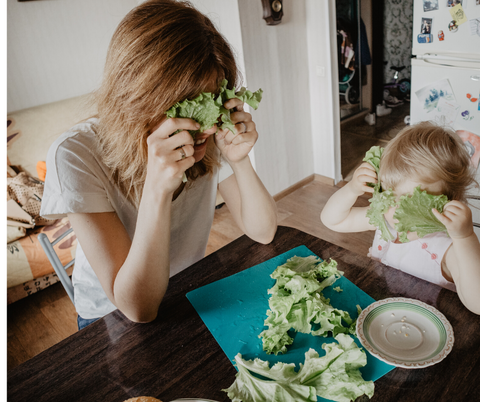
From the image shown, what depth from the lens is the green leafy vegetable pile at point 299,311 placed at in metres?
0.87

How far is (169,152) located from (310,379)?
591 millimetres

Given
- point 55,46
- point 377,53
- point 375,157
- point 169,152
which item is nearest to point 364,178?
point 375,157

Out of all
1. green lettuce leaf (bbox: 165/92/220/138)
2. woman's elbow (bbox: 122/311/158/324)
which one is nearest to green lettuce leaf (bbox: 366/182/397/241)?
green lettuce leaf (bbox: 165/92/220/138)

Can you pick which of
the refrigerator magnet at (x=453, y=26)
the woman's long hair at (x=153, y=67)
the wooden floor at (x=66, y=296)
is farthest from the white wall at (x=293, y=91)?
the woman's long hair at (x=153, y=67)

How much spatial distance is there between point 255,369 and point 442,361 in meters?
0.38

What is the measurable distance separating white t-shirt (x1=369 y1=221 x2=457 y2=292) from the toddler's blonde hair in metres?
0.16

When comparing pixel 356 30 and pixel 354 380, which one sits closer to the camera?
pixel 354 380

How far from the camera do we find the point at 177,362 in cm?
85

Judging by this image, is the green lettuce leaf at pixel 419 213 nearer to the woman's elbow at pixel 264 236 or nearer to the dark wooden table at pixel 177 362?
the dark wooden table at pixel 177 362

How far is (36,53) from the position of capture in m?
2.99

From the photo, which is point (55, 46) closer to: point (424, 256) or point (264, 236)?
point (264, 236)

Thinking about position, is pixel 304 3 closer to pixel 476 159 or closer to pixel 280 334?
pixel 476 159

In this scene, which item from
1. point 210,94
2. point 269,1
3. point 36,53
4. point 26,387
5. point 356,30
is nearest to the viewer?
point 26,387

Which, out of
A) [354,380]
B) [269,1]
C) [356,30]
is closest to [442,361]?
[354,380]
